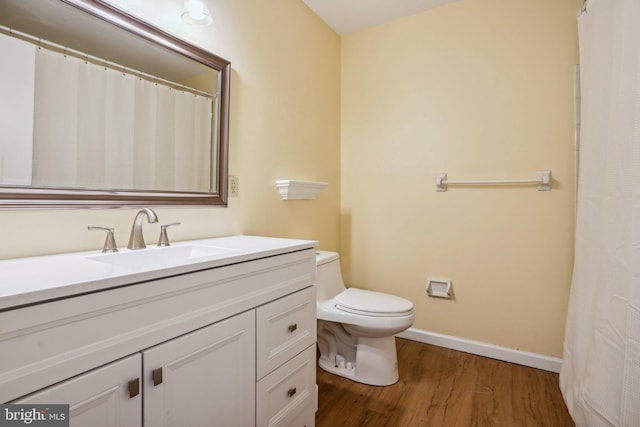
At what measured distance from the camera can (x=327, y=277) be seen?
191 centimetres

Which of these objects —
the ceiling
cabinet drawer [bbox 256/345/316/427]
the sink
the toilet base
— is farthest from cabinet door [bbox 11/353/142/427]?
the ceiling

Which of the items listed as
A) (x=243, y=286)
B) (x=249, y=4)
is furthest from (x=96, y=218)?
(x=249, y=4)

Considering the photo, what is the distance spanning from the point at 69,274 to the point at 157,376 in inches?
12.5

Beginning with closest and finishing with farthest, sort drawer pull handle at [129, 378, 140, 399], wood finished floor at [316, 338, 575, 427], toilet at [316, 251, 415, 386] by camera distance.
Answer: drawer pull handle at [129, 378, 140, 399] < wood finished floor at [316, 338, 575, 427] < toilet at [316, 251, 415, 386]

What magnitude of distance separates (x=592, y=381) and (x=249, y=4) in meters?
2.26

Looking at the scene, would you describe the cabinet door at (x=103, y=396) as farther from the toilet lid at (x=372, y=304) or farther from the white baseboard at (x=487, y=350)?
the white baseboard at (x=487, y=350)

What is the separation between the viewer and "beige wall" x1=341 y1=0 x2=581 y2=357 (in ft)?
6.09

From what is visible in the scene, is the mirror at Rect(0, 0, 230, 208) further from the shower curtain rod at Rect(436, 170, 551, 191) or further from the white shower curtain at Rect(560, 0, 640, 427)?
the white shower curtain at Rect(560, 0, 640, 427)

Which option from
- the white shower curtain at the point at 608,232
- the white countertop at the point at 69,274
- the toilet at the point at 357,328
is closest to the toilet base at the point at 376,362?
the toilet at the point at 357,328

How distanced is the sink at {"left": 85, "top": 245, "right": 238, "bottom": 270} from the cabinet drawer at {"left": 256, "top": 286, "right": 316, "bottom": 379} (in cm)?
27

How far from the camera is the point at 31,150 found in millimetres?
973

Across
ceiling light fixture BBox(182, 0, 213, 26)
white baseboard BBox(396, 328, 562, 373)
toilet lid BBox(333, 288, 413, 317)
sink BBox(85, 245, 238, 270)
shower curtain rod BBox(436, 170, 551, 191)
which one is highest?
ceiling light fixture BBox(182, 0, 213, 26)

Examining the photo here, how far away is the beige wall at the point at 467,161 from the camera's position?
1.86 metres

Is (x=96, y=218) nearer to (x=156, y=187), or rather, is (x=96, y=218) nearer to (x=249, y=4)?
(x=156, y=187)
